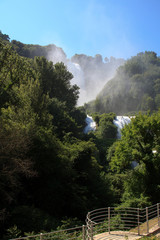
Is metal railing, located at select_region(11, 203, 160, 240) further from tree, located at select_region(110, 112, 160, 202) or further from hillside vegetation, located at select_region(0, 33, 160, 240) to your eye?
tree, located at select_region(110, 112, 160, 202)

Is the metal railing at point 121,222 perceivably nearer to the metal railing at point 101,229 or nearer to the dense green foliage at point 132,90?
the metal railing at point 101,229

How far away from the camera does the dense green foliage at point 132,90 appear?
100 meters

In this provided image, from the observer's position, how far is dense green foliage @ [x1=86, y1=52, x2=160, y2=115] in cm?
10025

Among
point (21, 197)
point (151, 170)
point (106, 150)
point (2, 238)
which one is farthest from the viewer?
point (106, 150)

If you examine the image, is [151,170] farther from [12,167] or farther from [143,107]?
[143,107]

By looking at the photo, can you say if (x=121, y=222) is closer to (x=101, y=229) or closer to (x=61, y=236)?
(x=61, y=236)

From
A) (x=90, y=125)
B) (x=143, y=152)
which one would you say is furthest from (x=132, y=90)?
(x=143, y=152)

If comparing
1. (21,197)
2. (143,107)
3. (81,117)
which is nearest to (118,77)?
(143,107)

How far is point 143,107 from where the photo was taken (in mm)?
95500

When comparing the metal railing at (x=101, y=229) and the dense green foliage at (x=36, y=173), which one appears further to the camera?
the dense green foliage at (x=36, y=173)

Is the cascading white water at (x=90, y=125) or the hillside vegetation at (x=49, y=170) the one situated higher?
the cascading white water at (x=90, y=125)

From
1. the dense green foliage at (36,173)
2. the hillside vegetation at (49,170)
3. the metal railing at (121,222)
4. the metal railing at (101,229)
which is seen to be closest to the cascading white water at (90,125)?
the hillside vegetation at (49,170)

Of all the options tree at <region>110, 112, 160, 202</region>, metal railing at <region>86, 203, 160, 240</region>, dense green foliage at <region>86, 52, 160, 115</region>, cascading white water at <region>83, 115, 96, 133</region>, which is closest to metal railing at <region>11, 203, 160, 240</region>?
metal railing at <region>86, 203, 160, 240</region>

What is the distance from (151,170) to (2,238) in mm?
12173
